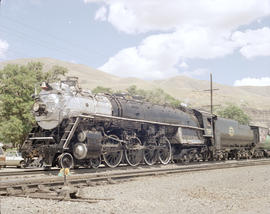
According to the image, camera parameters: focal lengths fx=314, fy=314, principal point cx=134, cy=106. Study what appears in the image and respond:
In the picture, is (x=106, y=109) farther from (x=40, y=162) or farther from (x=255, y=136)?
(x=255, y=136)

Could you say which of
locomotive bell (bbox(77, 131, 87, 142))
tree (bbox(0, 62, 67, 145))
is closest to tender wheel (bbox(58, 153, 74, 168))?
locomotive bell (bbox(77, 131, 87, 142))

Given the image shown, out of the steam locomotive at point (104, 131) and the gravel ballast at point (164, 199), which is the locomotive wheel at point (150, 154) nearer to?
the steam locomotive at point (104, 131)

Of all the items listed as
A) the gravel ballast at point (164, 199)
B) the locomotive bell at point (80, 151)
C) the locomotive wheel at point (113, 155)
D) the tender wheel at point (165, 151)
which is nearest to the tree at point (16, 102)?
the tender wheel at point (165, 151)

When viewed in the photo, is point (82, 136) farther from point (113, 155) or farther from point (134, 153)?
point (134, 153)

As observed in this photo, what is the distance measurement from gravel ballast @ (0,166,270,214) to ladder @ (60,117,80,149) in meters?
3.45

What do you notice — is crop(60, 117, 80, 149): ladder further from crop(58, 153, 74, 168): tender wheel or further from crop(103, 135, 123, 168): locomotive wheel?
crop(103, 135, 123, 168): locomotive wheel

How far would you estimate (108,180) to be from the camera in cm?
1139

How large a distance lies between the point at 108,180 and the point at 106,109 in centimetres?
514

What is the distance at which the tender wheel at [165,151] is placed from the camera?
19641mm

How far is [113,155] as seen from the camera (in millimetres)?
16375

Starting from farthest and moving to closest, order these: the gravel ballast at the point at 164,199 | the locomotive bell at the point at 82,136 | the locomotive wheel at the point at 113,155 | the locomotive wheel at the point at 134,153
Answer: the locomotive wheel at the point at 134,153 → the locomotive wheel at the point at 113,155 → the locomotive bell at the point at 82,136 → the gravel ballast at the point at 164,199

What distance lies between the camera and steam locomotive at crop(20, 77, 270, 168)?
1407 centimetres

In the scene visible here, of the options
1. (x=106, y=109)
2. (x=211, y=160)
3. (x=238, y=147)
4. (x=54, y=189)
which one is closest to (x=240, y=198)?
(x=54, y=189)

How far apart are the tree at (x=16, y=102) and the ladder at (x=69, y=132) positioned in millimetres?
18362
